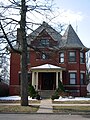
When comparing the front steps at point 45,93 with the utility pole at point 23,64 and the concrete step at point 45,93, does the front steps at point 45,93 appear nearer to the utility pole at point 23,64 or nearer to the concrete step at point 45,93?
the concrete step at point 45,93

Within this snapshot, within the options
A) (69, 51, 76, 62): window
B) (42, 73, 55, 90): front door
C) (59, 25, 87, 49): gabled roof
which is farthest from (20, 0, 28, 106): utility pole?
(69, 51, 76, 62): window

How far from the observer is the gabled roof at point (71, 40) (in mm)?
41250

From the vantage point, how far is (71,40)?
42375 mm

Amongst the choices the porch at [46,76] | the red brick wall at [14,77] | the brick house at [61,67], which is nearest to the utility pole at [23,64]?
the porch at [46,76]

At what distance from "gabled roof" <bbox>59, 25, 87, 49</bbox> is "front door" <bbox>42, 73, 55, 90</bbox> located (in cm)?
468

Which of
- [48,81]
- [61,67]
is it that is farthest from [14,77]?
[61,67]

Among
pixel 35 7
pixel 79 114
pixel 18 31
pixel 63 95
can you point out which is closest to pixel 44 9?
pixel 35 7

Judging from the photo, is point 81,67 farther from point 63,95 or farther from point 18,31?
point 18,31

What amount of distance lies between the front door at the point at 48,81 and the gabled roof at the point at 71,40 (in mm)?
4682

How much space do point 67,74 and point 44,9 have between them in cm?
1989

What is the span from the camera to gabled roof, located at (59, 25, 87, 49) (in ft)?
135

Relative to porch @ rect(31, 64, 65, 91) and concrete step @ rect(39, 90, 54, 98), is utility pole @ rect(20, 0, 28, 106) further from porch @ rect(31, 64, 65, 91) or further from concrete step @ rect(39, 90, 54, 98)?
porch @ rect(31, 64, 65, 91)

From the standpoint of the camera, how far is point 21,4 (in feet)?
74.2

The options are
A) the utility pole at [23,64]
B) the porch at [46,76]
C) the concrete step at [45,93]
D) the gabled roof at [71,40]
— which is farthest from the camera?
the gabled roof at [71,40]
